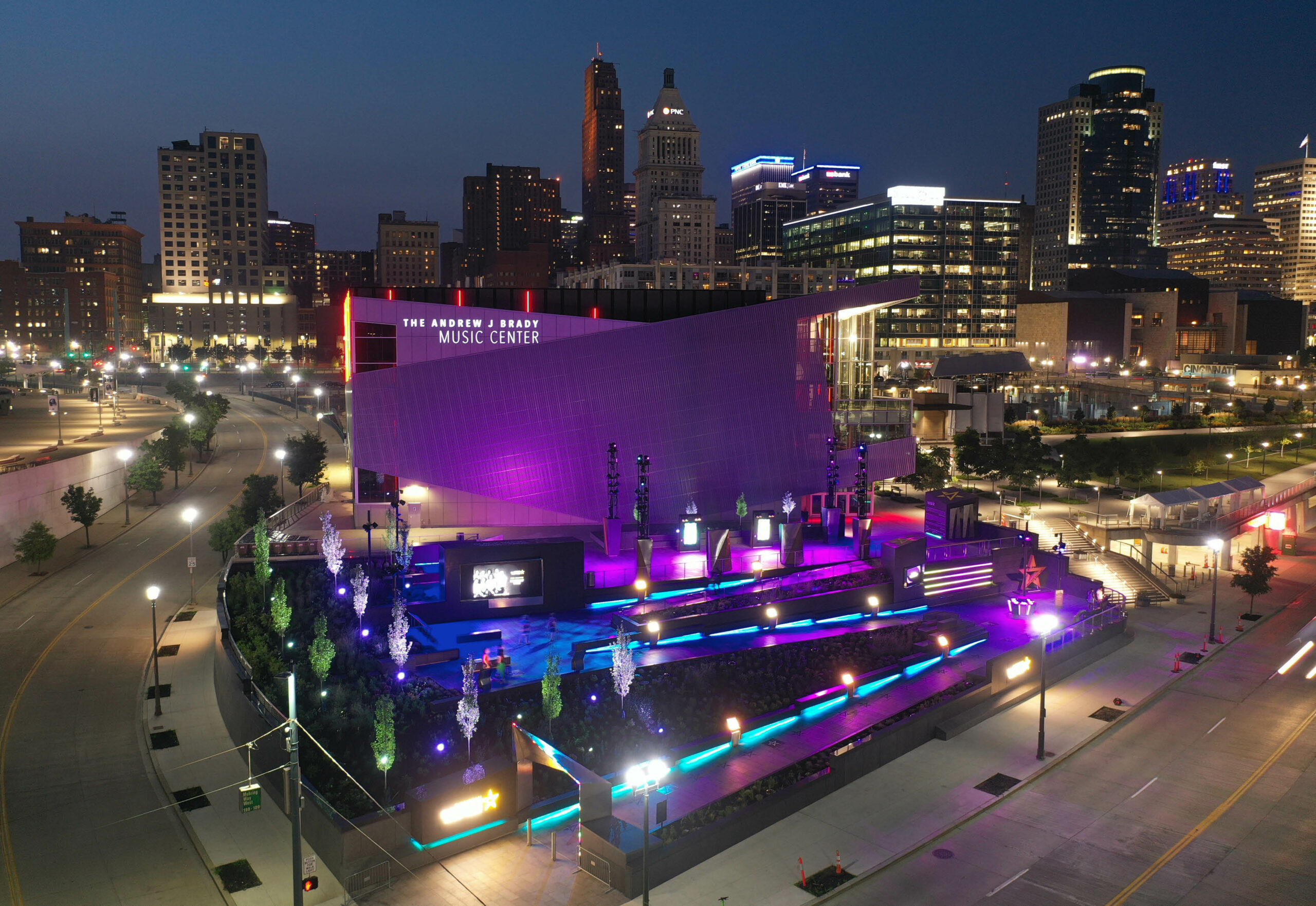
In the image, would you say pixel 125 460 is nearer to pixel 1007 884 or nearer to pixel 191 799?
pixel 191 799

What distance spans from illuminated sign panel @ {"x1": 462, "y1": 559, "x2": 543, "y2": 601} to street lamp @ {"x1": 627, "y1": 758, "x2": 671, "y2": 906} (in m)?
12.8

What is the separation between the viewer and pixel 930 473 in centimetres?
6116

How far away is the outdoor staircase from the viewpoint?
148 ft

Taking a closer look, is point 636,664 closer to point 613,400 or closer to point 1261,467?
point 613,400

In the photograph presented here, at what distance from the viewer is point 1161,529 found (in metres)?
50.3

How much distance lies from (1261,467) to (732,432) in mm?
54874

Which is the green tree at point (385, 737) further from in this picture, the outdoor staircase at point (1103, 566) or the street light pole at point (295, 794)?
the outdoor staircase at point (1103, 566)

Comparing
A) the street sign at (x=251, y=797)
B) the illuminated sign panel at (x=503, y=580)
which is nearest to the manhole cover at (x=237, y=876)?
the street sign at (x=251, y=797)

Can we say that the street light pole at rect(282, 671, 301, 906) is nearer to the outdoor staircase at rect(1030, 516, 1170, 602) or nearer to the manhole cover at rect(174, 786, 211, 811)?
the manhole cover at rect(174, 786, 211, 811)

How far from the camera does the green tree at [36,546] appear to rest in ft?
135

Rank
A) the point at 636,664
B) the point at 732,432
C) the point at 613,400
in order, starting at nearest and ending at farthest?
the point at 636,664 → the point at 613,400 → the point at 732,432

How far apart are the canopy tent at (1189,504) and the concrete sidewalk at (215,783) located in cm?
4683

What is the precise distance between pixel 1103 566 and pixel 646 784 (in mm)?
36331

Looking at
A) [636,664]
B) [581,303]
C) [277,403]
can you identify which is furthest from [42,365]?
[636,664]
